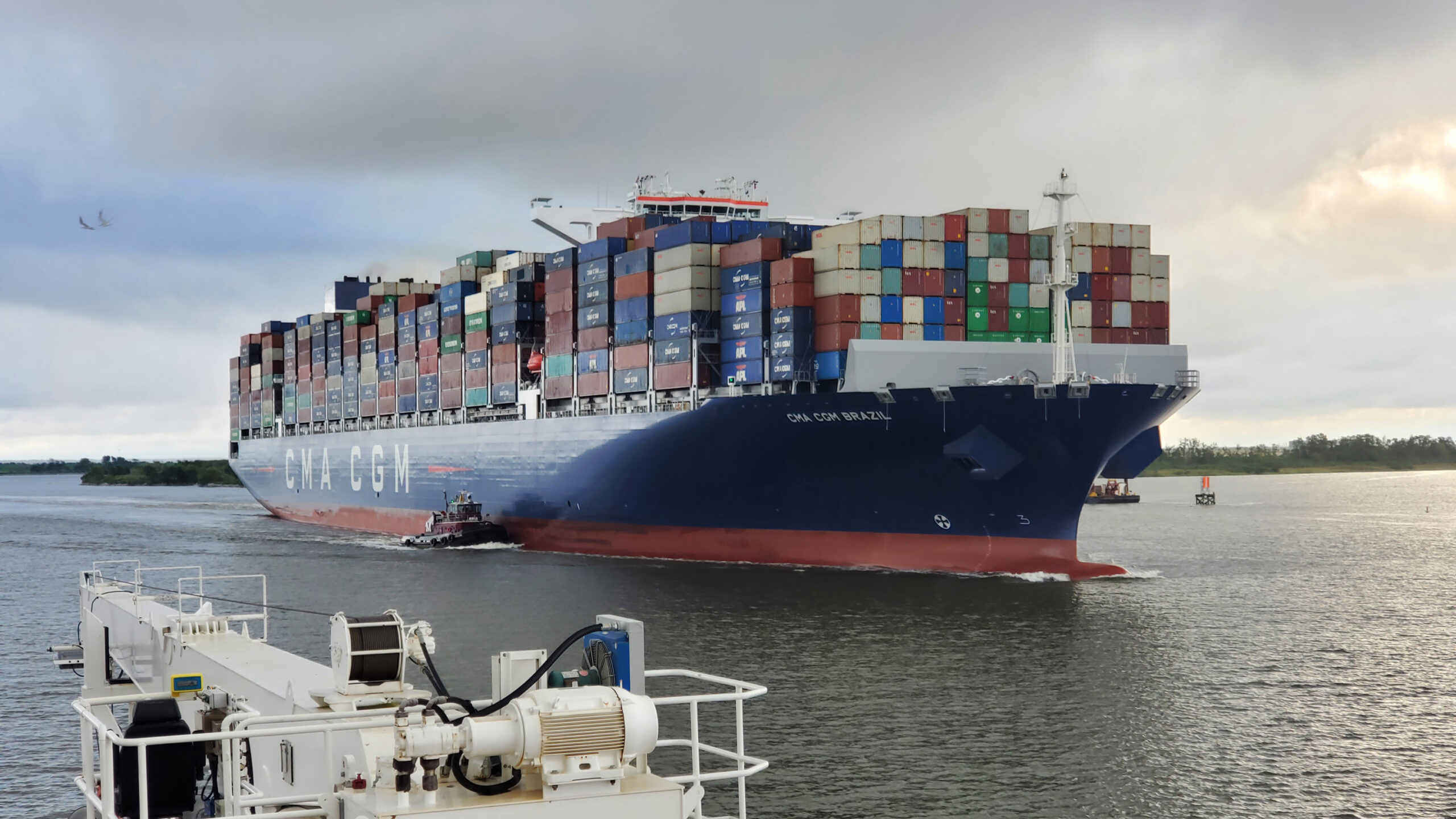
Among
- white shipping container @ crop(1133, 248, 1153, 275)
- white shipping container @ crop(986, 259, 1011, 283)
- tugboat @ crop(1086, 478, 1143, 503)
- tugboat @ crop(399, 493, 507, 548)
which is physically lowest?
tugboat @ crop(1086, 478, 1143, 503)

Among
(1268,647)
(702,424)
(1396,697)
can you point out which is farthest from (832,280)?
(1396,697)

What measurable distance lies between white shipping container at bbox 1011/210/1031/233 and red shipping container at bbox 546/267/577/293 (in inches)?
602

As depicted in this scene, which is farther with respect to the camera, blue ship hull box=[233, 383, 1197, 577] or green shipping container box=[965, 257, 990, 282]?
green shipping container box=[965, 257, 990, 282]

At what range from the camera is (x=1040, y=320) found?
33.2 metres

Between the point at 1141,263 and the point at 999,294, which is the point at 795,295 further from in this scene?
the point at 1141,263

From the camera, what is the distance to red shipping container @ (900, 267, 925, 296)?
105 ft

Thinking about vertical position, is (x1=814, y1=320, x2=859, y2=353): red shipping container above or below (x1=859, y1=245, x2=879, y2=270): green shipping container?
below

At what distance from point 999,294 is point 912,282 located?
255cm

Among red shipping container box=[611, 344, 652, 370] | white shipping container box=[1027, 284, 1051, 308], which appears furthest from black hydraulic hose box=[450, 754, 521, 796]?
red shipping container box=[611, 344, 652, 370]

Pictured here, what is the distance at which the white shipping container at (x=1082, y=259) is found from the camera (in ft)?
110

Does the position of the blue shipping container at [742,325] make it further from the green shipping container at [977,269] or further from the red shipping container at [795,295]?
the green shipping container at [977,269]

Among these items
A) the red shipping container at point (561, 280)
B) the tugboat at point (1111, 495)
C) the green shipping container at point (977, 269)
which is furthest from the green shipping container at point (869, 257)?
the tugboat at point (1111, 495)

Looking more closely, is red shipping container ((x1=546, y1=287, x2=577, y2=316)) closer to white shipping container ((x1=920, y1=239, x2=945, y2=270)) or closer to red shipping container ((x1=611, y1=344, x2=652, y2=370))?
red shipping container ((x1=611, y1=344, x2=652, y2=370))

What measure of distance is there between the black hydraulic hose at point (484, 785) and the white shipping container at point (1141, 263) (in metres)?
31.8
